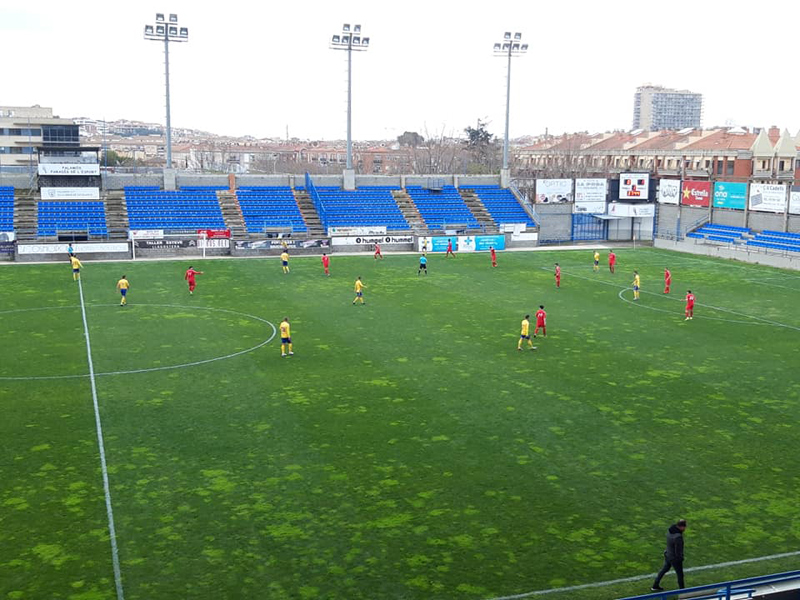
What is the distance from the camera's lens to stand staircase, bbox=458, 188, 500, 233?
6171 centimetres

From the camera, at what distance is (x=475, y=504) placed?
14680mm

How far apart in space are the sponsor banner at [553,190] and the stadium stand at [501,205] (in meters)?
1.97

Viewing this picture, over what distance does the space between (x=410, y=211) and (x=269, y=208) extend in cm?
1130

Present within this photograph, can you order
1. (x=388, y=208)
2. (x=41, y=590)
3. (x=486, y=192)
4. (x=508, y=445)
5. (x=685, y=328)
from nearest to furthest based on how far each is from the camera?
(x=41, y=590) < (x=508, y=445) < (x=685, y=328) < (x=388, y=208) < (x=486, y=192)

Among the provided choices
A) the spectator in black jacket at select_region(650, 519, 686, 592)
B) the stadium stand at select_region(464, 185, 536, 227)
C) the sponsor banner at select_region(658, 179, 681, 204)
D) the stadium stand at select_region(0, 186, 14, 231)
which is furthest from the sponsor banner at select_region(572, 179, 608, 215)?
the spectator in black jacket at select_region(650, 519, 686, 592)

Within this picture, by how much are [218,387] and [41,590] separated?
1042cm

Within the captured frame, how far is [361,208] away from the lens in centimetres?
6159

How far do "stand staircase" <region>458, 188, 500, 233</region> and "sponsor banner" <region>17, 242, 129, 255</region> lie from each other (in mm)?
27169

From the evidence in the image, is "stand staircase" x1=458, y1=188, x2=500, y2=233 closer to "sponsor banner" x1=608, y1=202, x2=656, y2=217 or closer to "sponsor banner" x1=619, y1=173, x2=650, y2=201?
"sponsor banner" x1=608, y1=202, x2=656, y2=217

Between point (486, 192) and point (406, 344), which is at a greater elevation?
point (486, 192)

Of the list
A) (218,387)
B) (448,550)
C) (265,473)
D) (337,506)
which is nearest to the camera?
(448,550)

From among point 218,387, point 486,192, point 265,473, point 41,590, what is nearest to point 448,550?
point 265,473

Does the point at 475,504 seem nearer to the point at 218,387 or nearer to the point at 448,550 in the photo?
the point at 448,550

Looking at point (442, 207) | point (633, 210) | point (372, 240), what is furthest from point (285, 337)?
point (633, 210)
